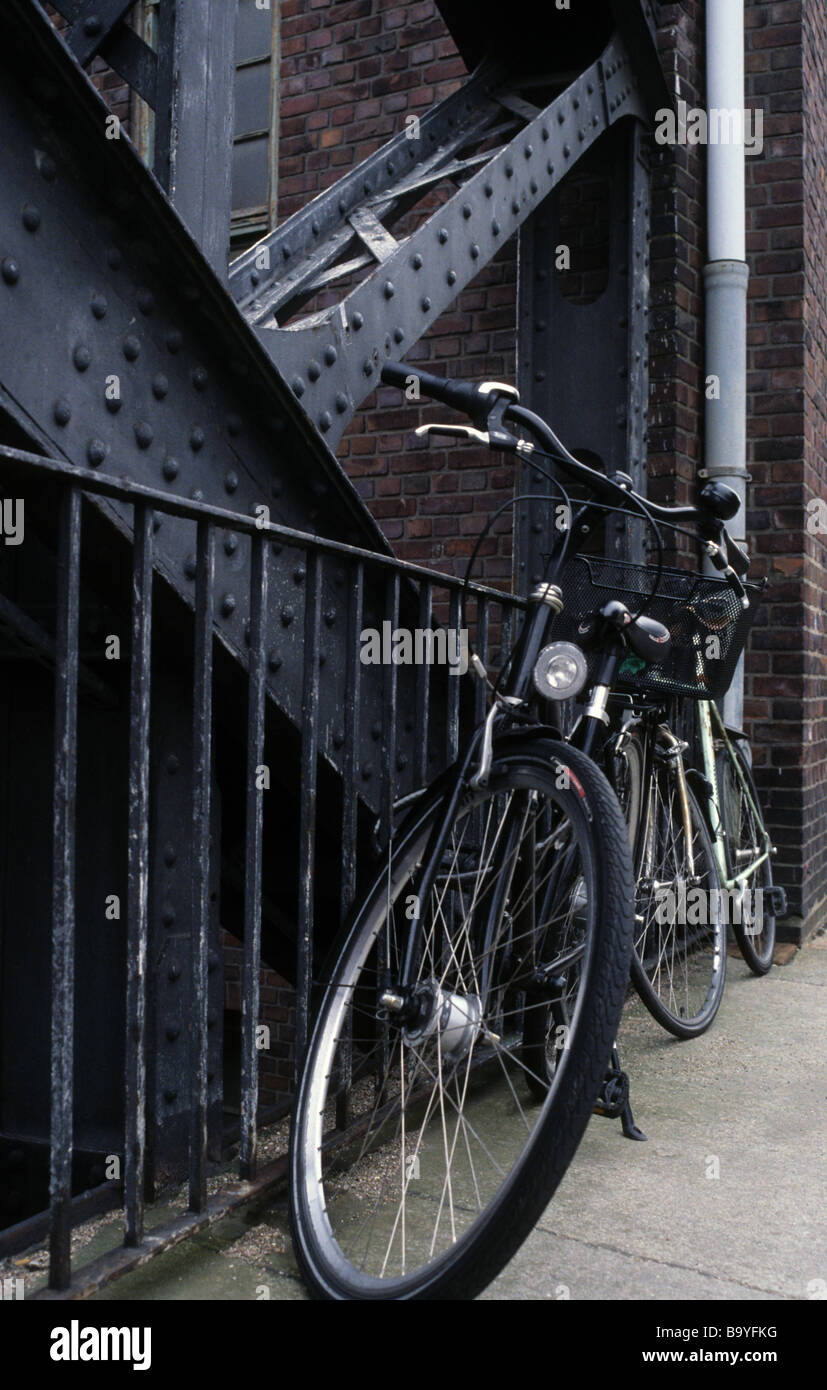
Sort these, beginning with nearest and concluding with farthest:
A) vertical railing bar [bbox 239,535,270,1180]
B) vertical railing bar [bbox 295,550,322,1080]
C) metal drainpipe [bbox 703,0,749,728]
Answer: vertical railing bar [bbox 239,535,270,1180] < vertical railing bar [bbox 295,550,322,1080] < metal drainpipe [bbox 703,0,749,728]

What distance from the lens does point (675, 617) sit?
2.83 metres

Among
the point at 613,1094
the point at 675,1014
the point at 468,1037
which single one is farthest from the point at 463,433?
the point at 675,1014

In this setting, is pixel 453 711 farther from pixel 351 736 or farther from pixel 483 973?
pixel 483 973

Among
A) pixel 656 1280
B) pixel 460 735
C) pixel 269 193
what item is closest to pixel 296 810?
pixel 460 735

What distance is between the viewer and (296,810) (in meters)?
3.19

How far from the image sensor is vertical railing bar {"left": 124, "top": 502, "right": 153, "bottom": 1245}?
5.92ft

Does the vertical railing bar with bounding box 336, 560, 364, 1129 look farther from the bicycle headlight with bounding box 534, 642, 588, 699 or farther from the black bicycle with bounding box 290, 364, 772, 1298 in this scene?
the bicycle headlight with bounding box 534, 642, 588, 699

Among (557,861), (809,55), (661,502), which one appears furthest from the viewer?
(809,55)

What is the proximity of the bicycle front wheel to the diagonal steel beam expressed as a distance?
3.15 feet

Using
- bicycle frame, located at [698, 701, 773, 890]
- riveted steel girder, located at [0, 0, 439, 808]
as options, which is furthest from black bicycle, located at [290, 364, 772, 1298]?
bicycle frame, located at [698, 701, 773, 890]

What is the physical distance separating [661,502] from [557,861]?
2340 millimetres

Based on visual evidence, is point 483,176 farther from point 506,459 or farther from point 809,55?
point 809,55

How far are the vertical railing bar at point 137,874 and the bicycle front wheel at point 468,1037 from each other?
0.27m

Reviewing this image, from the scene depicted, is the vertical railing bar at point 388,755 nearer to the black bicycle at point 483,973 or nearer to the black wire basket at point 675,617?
the black bicycle at point 483,973
